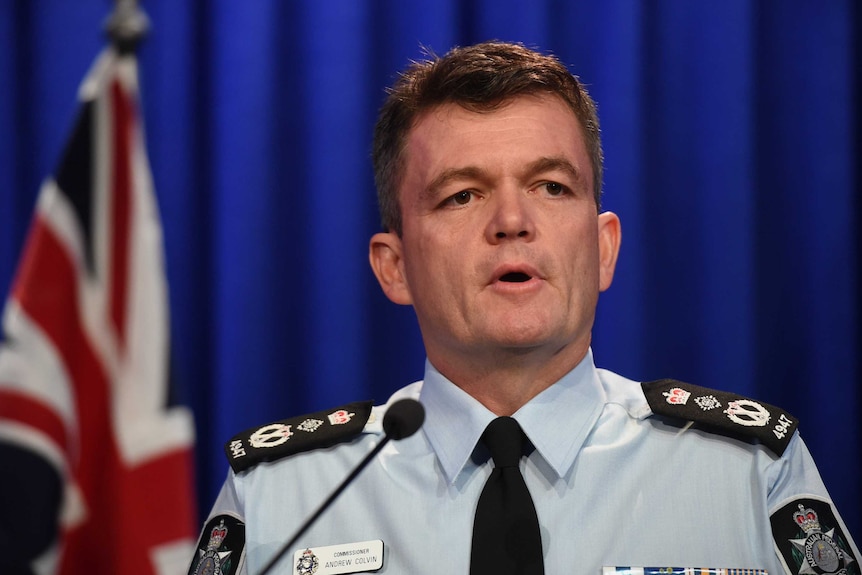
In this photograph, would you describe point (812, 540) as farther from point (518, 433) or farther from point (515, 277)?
point (515, 277)

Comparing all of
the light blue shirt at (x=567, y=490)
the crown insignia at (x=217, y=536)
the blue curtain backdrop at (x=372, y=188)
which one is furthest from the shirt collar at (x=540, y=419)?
the blue curtain backdrop at (x=372, y=188)

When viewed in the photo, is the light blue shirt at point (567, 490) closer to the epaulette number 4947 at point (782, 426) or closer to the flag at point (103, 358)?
the epaulette number 4947 at point (782, 426)

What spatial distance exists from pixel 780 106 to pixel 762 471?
1.04 m

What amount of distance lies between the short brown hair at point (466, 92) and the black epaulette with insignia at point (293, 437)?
0.34 m

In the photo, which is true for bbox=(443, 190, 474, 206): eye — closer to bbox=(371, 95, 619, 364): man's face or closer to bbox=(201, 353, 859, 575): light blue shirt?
bbox=(371, 95, 619, 364): man's face

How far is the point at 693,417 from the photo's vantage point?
1.55 metres

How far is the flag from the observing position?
958 millimetres

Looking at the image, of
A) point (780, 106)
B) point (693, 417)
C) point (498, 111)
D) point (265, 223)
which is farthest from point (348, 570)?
point (780, 106)

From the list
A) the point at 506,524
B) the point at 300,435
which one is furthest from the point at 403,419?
the point at 300,435

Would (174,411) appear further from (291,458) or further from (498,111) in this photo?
(498,111)

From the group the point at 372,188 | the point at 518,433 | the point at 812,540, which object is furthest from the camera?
the point at 372,188

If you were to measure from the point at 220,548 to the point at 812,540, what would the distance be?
2.85 feet

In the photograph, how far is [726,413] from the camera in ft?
5.12

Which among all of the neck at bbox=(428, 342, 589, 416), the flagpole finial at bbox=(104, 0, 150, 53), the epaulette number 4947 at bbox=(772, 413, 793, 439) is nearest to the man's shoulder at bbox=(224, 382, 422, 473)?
the neck at bbox=(428, 342, 589, 416)
